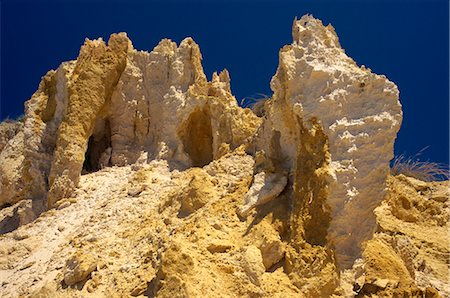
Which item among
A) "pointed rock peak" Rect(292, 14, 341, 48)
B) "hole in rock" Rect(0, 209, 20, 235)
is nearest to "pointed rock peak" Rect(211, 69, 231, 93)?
"pointed rock peak" Rect(292, 14, 341, 48)

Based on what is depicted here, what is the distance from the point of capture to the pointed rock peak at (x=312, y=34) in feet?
23.2

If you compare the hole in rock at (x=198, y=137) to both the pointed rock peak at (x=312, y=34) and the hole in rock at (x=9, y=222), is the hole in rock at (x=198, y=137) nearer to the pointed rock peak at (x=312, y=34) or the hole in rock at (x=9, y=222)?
the pointed rock peak at (x=312, y=34)

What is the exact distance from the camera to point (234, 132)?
28.9ft

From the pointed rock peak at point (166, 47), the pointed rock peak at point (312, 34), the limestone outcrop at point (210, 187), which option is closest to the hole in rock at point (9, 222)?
the limestone outcrop at point (210, 187)

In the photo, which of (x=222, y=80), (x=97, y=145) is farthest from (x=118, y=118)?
(x=222, y=80)

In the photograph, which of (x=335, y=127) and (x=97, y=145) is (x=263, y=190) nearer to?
(x=335, y=127)

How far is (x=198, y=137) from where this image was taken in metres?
10.1

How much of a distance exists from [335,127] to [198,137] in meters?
4.38

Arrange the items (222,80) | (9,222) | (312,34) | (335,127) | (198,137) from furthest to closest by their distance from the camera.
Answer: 1. (222,80)
2. (198,137)
3. (9,222)
4. (312,34)
5. (335,127)

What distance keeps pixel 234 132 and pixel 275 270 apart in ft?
11.7

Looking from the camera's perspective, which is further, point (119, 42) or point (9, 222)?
point (119, 42)

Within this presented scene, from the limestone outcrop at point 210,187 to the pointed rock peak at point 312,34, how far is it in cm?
2

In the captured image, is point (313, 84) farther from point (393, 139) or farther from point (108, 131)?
point (108, 131)

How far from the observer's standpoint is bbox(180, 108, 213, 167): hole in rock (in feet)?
32.0
